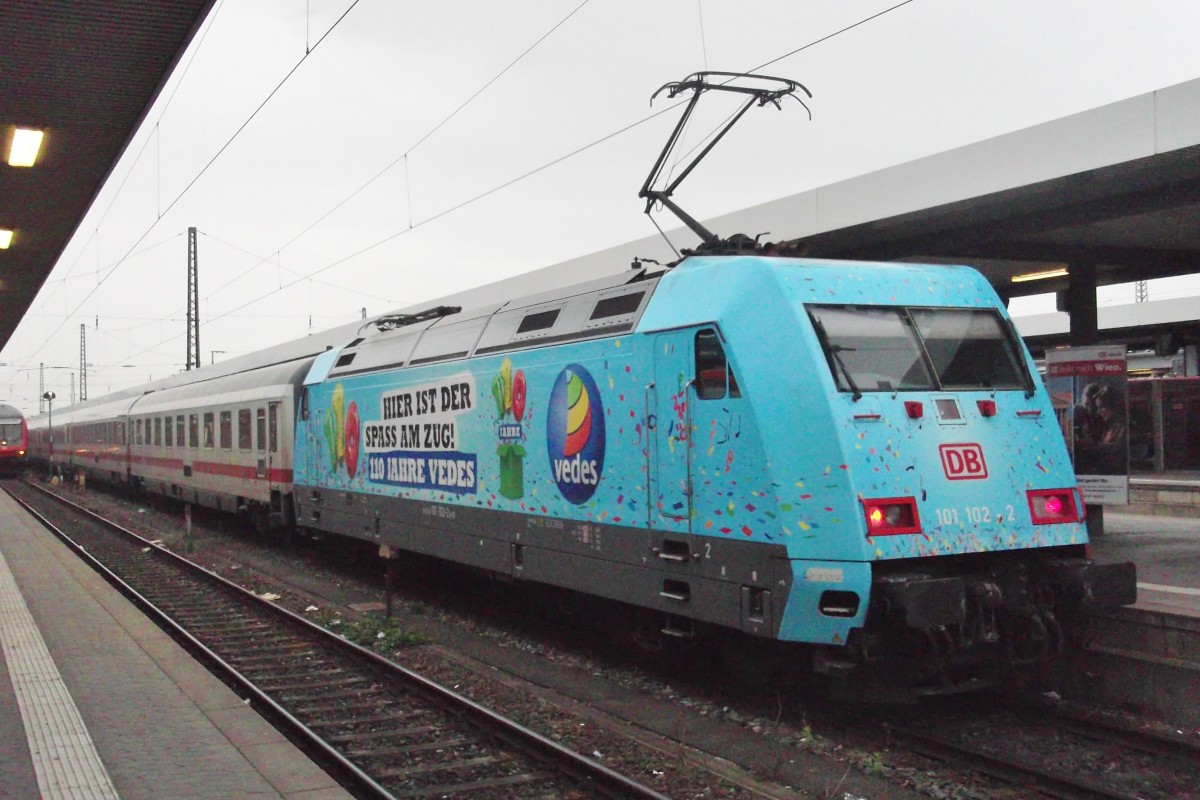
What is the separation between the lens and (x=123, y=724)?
7.47 metres

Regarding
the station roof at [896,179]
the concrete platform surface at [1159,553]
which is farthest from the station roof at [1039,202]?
the concrete platform surface at [1159,553]

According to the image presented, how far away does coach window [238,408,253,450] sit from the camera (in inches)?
789

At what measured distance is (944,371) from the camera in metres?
7.77

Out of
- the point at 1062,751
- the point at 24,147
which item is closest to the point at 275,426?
the point at 24,147

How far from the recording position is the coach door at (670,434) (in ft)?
26.1

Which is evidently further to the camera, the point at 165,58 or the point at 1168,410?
the point at 1168,410

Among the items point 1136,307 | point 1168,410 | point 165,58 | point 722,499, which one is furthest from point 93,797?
point 1136,307

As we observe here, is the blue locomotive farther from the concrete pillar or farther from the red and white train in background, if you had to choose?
the red and white train in background

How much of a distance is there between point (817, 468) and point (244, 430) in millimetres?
15601

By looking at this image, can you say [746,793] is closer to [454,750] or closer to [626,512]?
[454,750]

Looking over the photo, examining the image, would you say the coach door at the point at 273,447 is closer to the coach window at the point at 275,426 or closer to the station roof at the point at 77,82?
the coach window at the point at 275,426

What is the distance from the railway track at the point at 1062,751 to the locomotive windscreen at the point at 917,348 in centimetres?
242

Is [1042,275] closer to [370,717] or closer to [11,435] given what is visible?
[370,717]

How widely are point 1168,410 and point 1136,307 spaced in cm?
399
